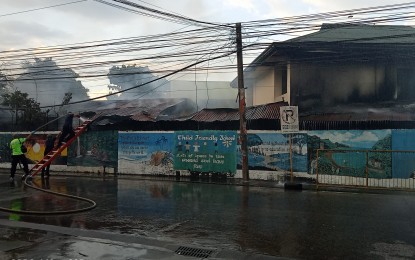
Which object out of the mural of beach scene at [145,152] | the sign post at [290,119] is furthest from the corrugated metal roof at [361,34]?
the mural of beach scene at [145,152]

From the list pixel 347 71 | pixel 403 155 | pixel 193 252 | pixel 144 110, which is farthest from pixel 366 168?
pixel 144 110

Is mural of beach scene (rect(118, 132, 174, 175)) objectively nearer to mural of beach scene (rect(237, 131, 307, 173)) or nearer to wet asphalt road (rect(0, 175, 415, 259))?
mural of beach scene (rect(237, 131, 307, 173))

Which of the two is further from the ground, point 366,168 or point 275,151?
point 275,151

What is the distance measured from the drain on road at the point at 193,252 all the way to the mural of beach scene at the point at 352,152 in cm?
900

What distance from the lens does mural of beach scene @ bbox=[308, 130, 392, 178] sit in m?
13.8

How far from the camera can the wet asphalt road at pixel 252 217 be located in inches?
245

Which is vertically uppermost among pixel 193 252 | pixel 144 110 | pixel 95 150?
pixel 144 110

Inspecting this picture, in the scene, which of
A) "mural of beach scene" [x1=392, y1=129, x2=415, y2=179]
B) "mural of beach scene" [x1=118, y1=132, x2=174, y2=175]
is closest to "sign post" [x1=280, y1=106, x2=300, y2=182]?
"mural of beach scene" [x1=392, y1=129, x2=415, y2=179]

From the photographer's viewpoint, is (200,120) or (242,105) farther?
(200,120)

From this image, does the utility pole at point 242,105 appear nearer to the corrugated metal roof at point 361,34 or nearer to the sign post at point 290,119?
the sign post at point 290,119

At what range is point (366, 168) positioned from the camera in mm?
13094

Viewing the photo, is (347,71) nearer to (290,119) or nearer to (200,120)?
(290,119)

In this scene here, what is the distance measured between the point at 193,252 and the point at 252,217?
2731 millimetres

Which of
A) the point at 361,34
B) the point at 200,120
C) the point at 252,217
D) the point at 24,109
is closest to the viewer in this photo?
the point at 252,217
